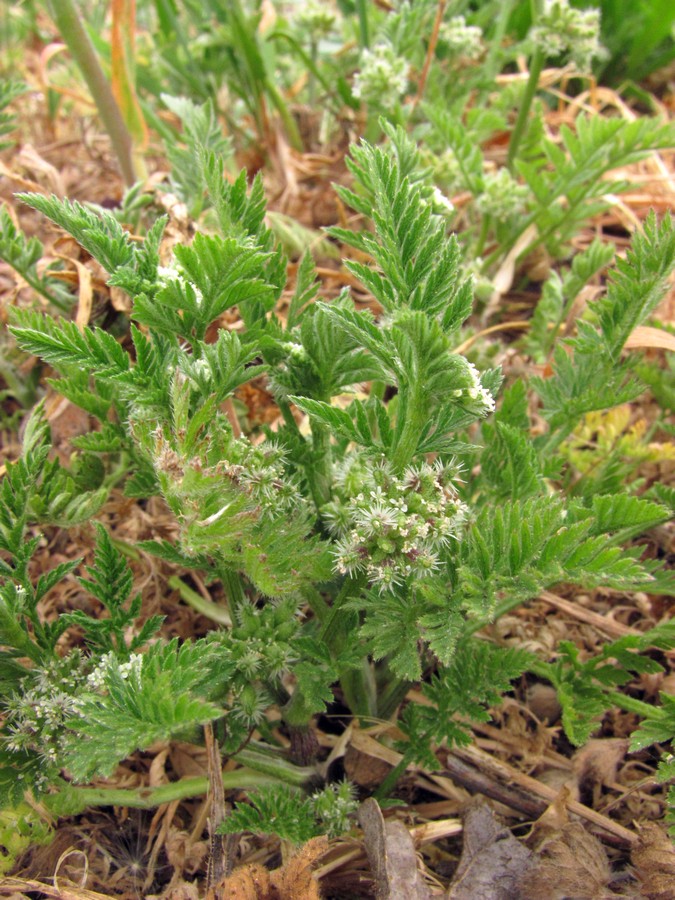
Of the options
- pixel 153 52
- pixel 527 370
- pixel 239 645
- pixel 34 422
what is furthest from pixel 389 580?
pixel 153 52

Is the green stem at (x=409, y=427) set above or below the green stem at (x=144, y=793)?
above

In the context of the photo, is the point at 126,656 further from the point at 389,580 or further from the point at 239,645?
the point at 389,580

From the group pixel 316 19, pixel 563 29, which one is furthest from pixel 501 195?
pixel 316 19

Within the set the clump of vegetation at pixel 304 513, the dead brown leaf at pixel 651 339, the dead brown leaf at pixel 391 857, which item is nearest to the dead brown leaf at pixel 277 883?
the clump of vegetation at pixel 304 513

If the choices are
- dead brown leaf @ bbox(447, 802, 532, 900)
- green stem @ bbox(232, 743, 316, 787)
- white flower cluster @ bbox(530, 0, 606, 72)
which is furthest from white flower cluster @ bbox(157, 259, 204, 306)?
white flower cluster @ bbox(530, 0, 606, 72)

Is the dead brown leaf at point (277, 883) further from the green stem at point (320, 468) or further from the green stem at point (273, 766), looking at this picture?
the green stem at point (320, 468)

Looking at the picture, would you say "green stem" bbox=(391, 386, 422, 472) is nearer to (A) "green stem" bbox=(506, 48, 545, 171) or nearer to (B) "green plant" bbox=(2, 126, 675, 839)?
(B) "green plant" bbox=(2, 126, 675, 839)
